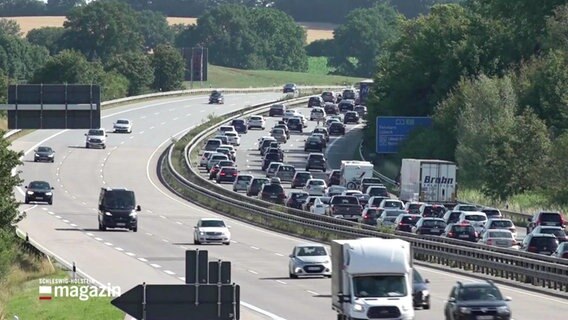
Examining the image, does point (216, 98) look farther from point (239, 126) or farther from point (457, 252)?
point (457, 252)

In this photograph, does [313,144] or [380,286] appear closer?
[380,286]

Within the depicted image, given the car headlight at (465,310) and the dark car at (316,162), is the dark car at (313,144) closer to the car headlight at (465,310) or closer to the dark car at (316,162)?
the dark car at (316,162)

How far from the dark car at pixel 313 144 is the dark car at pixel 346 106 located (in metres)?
38.1

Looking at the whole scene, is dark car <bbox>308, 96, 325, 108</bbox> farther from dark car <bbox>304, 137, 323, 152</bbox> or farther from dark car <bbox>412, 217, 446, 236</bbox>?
dark car <bbox>412, 217, 446, 236</bbox>

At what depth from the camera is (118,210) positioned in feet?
220

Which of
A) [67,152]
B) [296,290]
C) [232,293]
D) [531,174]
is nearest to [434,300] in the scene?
[296,290]

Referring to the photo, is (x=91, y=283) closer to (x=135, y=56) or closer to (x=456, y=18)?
(x=456, y=18)

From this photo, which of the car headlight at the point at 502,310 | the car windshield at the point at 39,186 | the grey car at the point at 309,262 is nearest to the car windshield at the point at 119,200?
the car windshield at the point at 39,186

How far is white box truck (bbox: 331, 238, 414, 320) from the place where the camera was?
3200 centimetres

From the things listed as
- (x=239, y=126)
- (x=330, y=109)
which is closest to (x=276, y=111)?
(x=330, y=109)

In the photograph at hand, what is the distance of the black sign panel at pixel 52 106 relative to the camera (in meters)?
63.2

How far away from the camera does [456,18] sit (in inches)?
4951

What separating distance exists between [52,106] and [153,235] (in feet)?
22.1

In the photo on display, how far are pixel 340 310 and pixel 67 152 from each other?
270 feet
